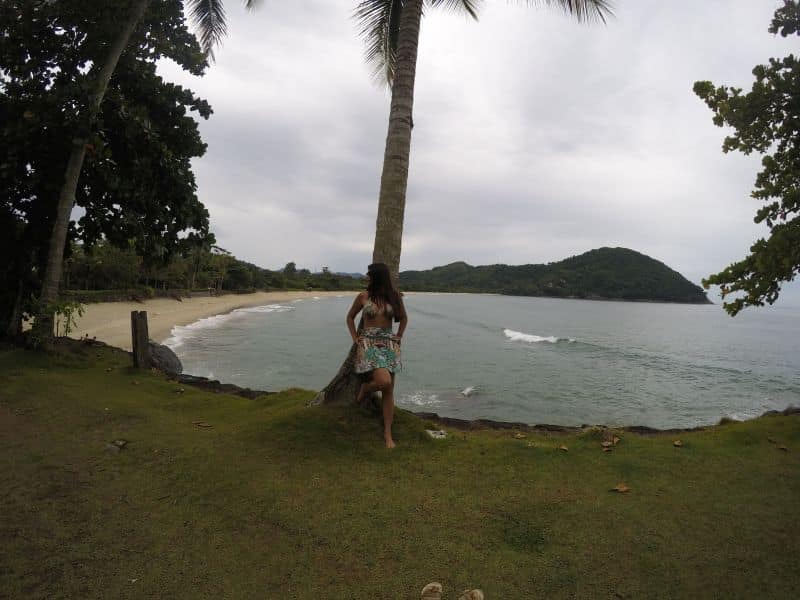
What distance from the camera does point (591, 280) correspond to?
11419cm

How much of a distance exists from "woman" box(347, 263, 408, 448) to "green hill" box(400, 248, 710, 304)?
9298 cm

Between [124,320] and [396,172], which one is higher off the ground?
[396,172]

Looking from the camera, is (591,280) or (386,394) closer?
(386,394)

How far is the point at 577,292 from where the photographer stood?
389ft

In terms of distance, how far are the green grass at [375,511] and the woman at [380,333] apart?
0.49 m

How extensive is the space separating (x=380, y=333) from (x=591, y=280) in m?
120

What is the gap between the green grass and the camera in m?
2.53

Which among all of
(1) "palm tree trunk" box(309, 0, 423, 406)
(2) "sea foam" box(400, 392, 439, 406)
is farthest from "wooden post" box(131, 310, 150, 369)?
(2) "sea foam" box(400, 392, 439, 406)

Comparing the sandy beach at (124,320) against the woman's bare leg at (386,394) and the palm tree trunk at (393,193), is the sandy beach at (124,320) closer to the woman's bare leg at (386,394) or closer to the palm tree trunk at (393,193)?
the palm tree trunk at (393,193)

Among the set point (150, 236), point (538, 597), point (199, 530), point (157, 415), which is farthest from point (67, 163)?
point (538, 597)

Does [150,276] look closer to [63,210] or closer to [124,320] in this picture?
[124,320]

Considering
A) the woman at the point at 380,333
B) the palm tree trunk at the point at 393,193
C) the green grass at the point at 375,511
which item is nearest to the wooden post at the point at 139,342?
the green grass at the point at 375,511

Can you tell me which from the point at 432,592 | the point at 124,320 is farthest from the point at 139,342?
the point at 124,320

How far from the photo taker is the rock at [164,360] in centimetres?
1011
